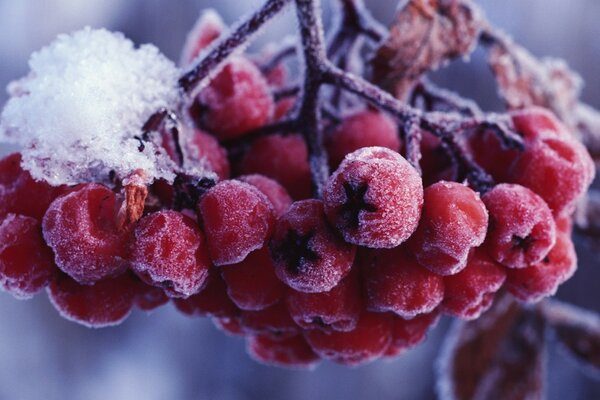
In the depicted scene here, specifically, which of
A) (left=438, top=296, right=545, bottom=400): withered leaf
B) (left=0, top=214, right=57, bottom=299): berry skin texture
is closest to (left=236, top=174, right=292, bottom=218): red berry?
(left=0, top=214, right=57, bottom=299): berry skin texture

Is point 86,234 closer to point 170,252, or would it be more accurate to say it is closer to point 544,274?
point 170,252

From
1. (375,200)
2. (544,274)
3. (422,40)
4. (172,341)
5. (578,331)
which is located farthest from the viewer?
(172,341)

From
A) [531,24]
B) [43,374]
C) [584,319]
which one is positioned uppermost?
[584,319]

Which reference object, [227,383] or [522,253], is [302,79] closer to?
[522,253]

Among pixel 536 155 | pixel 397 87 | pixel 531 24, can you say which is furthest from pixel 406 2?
pixel 531 24

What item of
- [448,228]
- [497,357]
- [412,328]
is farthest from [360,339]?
[497,357]

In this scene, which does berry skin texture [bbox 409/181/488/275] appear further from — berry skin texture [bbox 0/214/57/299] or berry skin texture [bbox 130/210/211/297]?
berry skin texture [bbox 0/214/57/299]
